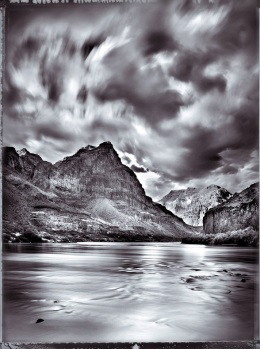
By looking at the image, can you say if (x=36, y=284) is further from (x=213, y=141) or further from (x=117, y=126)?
(x=213, y=141)

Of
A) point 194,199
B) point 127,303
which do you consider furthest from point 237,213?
point 127,303

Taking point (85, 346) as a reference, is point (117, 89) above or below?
above

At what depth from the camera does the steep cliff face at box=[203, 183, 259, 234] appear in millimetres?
3877

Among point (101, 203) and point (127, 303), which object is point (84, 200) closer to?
point (101, 203)

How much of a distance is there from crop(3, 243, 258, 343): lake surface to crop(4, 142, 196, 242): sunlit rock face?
651 mm

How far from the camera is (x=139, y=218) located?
6488 millimetres

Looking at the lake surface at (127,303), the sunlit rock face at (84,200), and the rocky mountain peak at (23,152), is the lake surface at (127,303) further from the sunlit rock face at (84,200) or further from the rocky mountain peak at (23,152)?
the rocky mountain peak at (23,152)

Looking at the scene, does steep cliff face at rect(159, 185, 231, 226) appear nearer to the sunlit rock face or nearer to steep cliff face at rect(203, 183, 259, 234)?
steep cliff face at rect(203, 183, 259, 234)

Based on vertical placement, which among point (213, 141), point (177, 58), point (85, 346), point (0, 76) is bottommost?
point (85, 346)

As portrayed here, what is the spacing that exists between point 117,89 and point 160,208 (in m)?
1.88

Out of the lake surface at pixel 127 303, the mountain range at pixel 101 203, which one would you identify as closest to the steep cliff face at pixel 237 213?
the mountain range at pixel 101 203

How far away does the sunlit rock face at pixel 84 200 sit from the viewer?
470 cm

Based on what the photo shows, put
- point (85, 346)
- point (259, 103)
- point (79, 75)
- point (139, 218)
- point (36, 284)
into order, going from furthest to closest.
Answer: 1. point (139, 218)
2. point (79, 75)
3. point (36, 284)
4. point (259, 103)
5. point (85, 346)

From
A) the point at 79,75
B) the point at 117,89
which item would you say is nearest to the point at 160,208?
the point at 117,89
